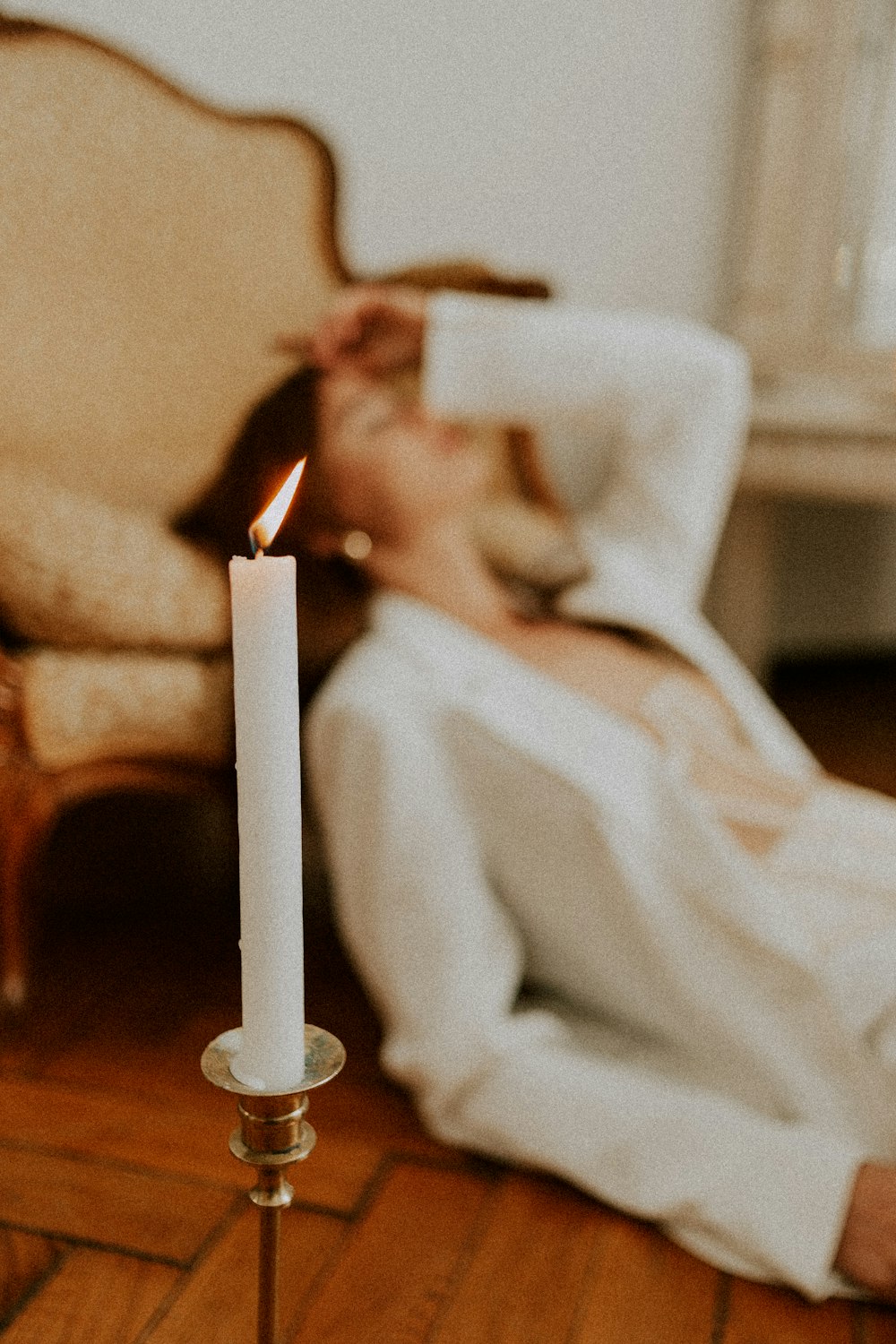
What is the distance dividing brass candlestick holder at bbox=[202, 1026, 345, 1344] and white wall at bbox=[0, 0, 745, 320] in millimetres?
1494

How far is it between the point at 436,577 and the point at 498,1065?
0.48 m

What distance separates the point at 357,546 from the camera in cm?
111

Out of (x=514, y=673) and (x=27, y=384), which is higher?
(x=27, y=384)

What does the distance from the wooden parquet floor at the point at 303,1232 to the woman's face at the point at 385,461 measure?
1.62 feet

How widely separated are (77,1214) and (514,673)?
21.0 inches

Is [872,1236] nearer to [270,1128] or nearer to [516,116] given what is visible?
[270,1128]

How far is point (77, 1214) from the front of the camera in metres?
0.79

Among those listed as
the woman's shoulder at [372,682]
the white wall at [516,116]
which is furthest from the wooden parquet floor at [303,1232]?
the white wall at [516,116]

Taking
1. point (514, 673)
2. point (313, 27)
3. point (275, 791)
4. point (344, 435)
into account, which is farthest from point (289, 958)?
point (313, 27)

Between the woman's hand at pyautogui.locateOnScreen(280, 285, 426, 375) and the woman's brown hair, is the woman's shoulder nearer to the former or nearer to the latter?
the woman's brown hair

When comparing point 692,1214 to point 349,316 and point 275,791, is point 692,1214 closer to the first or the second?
point 275,791

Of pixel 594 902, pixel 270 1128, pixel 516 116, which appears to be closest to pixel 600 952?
pixel 594 902

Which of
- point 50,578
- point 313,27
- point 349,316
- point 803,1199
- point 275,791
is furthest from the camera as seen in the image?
point 313,27

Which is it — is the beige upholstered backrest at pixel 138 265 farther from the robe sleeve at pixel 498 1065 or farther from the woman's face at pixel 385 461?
the robe sleeve at pixel 498 1065
